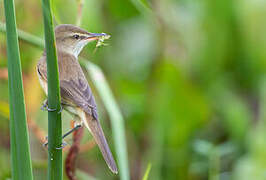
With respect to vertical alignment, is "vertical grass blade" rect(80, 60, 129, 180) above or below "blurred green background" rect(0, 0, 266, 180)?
below

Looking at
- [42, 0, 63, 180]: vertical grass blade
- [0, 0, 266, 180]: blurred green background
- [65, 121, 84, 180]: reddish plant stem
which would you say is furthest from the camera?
[0, 0, 266, 180]: blurred green background

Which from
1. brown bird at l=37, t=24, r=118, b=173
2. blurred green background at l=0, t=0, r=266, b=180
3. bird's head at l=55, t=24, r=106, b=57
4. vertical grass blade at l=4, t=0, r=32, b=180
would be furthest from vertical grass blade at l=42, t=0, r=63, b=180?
blurred green background at l=0, t=0, r=266, b=180

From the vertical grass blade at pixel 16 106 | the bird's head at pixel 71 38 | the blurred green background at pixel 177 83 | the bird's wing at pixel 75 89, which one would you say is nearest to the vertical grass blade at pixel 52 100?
the vertical grass blade at pixel 16 106

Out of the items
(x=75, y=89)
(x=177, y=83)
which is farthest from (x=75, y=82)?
(x=177, y=83)

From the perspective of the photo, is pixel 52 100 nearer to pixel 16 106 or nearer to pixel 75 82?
pixel 16 106

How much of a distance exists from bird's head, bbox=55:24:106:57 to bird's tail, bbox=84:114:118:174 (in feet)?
0.94

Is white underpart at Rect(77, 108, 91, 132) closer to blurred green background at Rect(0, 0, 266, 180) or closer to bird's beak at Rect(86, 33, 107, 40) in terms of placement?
bird's beak at Rect(86, 33, 107, 40)

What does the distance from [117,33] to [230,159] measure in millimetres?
1252

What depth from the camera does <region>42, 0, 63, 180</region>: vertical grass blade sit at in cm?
121

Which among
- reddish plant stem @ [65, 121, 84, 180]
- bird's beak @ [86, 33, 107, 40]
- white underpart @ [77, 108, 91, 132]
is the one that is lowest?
reddish plant stem @ [65, 121, 84, 180]

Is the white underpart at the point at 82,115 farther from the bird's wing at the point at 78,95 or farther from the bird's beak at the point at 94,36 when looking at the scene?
the bird's beak at the point at 94,36

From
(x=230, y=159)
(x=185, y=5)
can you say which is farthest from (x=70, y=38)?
(x=185, y=5)

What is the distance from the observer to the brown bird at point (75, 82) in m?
1.64

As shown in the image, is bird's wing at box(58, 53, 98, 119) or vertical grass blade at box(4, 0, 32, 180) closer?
vertical grass blade at box(4, 0, 32, 180)
